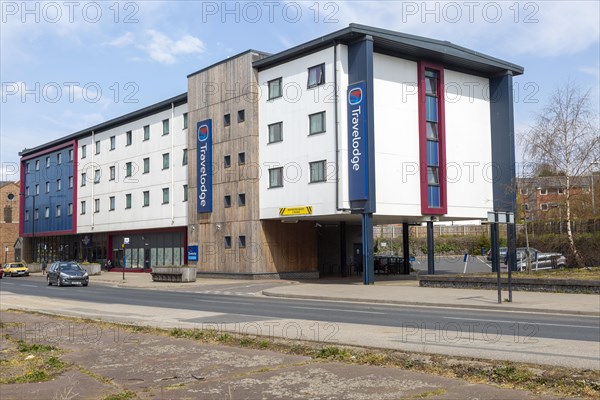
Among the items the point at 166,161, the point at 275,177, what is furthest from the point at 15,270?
the point at 275,177

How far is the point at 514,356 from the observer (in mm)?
10219

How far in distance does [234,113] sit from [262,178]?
5.24 m

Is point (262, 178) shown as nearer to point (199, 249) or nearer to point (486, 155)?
point (199, 249)

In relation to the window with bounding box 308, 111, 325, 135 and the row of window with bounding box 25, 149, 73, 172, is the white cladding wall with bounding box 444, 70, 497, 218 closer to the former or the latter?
the window with bounding box 308, 111, 325, 135

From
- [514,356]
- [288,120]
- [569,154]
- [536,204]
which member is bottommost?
[514,356]

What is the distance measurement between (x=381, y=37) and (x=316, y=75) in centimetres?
446

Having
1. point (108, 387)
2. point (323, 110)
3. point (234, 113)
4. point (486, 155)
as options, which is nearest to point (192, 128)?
point (234, 113)

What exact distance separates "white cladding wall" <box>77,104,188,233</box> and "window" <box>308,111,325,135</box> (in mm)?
15665

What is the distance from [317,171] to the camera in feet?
124

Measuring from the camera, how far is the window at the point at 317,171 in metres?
37.4

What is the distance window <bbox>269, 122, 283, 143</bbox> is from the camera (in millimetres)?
40719

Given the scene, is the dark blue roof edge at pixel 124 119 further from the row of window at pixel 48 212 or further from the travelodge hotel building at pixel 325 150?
the row of window at pixel 48 212

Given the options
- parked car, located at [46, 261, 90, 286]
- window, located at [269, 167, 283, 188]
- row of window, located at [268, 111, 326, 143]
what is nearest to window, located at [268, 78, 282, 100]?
row of window, located at [268, 111, 326, 143]

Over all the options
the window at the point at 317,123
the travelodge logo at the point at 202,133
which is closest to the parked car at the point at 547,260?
the window at the point at 317,123
